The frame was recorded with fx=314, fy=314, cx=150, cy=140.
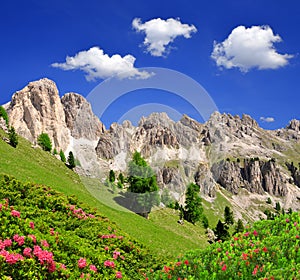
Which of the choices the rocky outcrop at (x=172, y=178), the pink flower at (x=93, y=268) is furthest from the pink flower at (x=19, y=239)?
the rocky outcrop at (x=172, y=178)

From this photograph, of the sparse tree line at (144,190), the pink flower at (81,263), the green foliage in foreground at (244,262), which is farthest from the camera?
the sparse tree line at (144,190)

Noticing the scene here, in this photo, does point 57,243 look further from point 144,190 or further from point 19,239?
point 144,190

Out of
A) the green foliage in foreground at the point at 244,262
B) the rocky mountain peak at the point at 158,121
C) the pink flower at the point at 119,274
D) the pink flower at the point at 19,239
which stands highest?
the rocky mountain peak at the point at 158,121

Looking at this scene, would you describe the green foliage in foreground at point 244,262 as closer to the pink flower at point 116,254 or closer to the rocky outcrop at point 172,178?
the pink flower at point 116,254

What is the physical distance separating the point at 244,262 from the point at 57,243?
725 centimetres

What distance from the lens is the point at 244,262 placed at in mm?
10117

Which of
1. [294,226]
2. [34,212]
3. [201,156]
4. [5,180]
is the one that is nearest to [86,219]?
[34,212]

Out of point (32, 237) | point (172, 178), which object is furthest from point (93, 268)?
point (172, 178)

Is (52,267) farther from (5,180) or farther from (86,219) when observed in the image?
(5,180)

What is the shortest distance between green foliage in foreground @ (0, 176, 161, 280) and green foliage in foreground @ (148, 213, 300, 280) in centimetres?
270

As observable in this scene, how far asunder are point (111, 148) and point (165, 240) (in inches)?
819

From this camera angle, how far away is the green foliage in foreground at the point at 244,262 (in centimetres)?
938

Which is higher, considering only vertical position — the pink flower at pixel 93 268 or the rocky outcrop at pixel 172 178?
the rocky outcrop at pixel 172 178

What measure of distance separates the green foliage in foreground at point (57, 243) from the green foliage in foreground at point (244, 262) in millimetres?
2698
